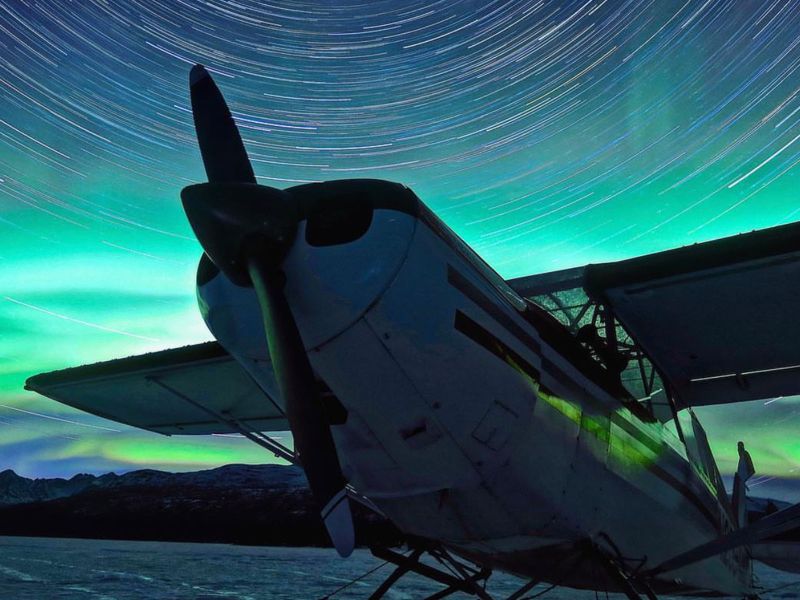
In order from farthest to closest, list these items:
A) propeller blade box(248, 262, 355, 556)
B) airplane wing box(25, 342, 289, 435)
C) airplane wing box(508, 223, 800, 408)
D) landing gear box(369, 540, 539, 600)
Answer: airplane wing box(25, 342, 289, 435) < landing gear box(369, 540, 539, 600) < airplane wing box(508, 223, 800, 408) < propeller blade box(248, 262, 355, 556)

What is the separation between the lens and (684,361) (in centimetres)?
738

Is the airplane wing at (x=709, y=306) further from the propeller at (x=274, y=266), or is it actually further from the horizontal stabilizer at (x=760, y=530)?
the propeller at (x=274, y=266)

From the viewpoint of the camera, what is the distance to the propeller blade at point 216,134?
4832 millimetres

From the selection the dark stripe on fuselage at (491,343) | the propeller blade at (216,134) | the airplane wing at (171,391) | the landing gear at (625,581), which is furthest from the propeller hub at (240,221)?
the landing gear at (625,581)

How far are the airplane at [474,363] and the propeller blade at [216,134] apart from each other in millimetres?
16

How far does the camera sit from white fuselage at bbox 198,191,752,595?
12.8 ft

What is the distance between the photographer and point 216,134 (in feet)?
16.3

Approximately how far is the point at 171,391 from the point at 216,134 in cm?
440

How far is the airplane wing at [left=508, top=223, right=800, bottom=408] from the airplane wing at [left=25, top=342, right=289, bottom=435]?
4059mm

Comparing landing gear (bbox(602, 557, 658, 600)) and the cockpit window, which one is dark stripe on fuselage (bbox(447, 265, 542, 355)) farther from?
landing gear (bbox(602, 557, 658, 600))

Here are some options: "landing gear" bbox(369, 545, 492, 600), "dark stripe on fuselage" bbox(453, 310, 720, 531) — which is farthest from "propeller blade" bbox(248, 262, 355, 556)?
"landing gear" bbox(369, 545, 492, 600)

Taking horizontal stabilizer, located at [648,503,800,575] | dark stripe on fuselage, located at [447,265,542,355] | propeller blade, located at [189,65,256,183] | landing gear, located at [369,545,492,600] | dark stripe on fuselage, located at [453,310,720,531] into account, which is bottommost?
landing gear, located at [369,545,492,600]

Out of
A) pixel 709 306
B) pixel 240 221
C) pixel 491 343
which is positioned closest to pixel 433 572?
pixel 491 343

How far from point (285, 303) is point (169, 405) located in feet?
23.8
